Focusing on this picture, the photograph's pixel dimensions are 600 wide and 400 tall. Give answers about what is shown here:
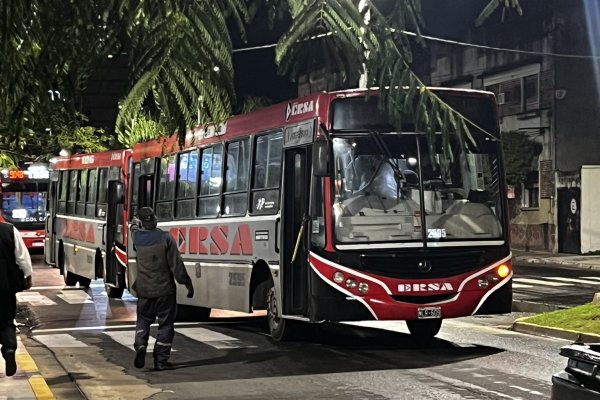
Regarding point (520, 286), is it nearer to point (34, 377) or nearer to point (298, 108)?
point (298, 108)

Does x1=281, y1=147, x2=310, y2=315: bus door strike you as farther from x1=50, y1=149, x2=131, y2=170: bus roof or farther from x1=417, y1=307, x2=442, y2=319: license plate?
x1=50, y1=149, x2=131, y2=170: bus roof

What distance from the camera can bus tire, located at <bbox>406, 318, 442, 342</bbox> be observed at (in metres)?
14.3

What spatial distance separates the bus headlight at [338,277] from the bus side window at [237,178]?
8.63 ft

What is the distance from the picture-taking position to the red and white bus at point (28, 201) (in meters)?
39.1

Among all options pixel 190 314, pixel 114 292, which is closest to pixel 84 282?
pixel 114 292

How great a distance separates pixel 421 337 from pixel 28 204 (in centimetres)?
2790

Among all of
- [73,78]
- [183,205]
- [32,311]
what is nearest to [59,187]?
[32,311]

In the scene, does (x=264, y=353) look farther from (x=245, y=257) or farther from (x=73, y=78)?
(x=73, y=78)

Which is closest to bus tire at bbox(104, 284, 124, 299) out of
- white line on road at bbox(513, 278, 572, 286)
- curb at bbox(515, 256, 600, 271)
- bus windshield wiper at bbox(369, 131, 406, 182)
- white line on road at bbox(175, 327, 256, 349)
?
white line on road at bbox(175, 327, 256, 349)

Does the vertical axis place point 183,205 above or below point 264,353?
above

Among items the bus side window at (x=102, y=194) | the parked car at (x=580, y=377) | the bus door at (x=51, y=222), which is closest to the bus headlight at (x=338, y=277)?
the parked car at (x=580, y=377)

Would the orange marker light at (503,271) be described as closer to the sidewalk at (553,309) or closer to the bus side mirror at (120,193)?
the sidewalk at (553,309)

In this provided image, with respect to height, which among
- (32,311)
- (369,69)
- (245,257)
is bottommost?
(32,311)

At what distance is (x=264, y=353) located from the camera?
42.9ft
